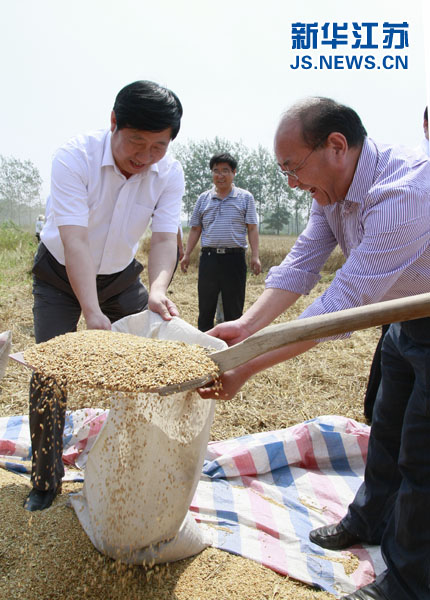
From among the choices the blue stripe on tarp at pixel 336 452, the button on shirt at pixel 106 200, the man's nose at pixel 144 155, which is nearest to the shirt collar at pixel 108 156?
the button on shirt at pixel 106 200

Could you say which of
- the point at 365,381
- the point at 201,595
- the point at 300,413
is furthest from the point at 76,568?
the point at 365,381

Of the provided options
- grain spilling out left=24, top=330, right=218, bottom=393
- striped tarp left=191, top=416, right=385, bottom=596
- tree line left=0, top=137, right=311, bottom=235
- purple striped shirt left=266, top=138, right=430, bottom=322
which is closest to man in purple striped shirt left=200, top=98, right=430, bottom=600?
purple striped shirt left=266, top=138, right=430, bottom=322

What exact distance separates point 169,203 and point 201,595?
1.58m

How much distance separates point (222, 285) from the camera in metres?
4.57

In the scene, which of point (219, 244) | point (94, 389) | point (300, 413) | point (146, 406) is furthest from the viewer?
point (219, 244)

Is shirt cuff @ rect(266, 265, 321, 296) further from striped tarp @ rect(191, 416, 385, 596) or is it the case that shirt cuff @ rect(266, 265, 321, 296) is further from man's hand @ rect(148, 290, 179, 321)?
striped tarp @ rect(191, 416, 385, 596)

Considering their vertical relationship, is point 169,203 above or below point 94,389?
above

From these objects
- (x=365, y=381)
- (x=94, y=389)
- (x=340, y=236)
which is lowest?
(x=365, y=381)

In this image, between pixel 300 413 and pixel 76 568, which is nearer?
pixel 76 568

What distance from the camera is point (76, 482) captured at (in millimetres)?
2285

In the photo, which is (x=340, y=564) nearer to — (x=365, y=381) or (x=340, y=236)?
(x=340, y=236)

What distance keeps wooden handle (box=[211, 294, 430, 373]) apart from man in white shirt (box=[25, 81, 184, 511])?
0.65 meters

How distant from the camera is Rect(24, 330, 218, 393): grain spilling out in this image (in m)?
1.44

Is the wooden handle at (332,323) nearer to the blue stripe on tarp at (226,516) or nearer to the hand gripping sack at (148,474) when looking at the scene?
the hand gripping sack at (148,474)
